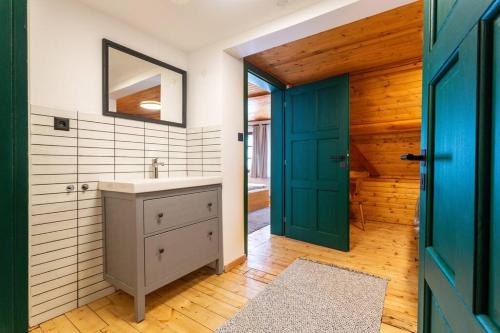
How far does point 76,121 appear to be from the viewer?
1687mm

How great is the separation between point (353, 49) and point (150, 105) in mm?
2079

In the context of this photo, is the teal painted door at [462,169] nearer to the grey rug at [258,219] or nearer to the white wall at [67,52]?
the white wall at [67,52]

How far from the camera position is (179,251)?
1816mm

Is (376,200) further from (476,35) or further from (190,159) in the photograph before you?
(476,35)

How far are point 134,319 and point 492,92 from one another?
6.73 ft

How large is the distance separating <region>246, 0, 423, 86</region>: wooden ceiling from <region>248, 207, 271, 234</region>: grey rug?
2.34m

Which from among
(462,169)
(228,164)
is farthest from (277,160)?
(462,169)

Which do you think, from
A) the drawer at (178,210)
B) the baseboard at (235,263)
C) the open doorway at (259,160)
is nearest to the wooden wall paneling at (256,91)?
the open doorway at (259,160)

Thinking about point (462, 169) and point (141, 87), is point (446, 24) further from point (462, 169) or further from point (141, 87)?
point (141, 87)

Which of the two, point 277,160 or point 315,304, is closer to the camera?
point 315,304

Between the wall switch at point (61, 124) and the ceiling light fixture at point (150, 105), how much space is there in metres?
0.61

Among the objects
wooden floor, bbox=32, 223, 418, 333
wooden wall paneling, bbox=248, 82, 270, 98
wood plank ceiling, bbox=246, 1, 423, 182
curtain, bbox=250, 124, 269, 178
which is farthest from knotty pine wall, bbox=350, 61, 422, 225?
curtain, bbox=250, 124, 269, 178

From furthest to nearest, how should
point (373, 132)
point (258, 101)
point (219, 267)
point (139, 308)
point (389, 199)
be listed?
point (258, 101) → point (389, 199) → point (373, 132) → point (219, 267) → point (139, 308)

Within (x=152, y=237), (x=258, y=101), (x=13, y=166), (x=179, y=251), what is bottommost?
(x=179, y=251)
